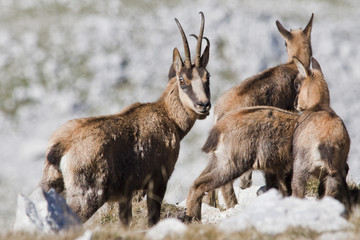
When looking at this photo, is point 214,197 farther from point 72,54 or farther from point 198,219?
point 72,54

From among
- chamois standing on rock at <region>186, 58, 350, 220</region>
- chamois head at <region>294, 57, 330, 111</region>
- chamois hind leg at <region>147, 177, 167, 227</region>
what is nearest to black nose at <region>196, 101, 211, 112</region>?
chamois standing on rock at <region>186, 58, 350, 220</region>

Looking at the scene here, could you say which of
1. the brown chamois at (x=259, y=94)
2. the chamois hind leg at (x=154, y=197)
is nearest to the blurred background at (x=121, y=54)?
the brown chamois at (x=259, y=94)

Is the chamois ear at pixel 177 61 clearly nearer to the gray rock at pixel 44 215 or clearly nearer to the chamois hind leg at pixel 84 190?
the chamois hind leg at pixel 84 190

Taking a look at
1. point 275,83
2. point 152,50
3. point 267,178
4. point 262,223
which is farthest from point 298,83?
point 152,50

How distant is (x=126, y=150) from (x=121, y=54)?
3461 inches

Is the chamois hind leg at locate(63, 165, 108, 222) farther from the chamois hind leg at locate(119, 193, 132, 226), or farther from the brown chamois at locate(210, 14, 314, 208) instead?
the brown chamois at locate(210, 14, 314, 208)

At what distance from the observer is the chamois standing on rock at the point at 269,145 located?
898 centimetres

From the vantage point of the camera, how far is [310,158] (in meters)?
8.89

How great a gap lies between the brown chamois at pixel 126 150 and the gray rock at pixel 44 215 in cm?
117

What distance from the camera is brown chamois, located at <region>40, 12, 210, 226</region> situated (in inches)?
324

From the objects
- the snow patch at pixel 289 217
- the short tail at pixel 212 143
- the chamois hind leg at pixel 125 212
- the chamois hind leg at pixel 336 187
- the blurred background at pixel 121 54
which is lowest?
the snow patch at pixel 289 217

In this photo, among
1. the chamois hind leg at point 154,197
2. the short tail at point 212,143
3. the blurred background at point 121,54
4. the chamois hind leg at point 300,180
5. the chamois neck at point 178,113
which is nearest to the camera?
the chamois hind leg at point 300,180

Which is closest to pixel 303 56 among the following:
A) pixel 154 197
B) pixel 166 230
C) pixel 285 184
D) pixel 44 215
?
pixel 285 184

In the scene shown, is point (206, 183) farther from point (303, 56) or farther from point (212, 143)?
point (303, 56)
